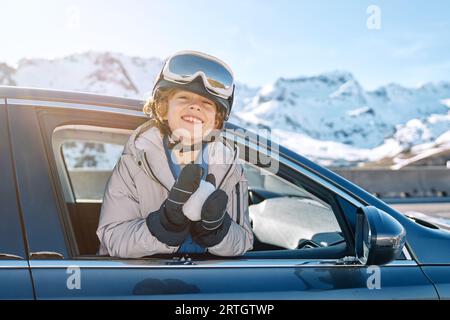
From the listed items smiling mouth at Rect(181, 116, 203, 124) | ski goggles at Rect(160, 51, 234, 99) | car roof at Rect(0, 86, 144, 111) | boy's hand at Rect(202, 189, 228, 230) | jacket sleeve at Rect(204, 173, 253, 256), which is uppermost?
ski goggles at Rect(160, 51, 234, 99)

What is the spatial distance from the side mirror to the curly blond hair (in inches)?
26.7

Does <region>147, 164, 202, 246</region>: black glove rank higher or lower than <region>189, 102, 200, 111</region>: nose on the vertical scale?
lower

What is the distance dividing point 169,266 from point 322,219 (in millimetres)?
1026

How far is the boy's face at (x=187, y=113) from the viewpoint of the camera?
1.92 meters

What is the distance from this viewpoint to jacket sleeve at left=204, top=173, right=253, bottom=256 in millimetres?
1887

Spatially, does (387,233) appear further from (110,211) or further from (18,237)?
(18,237)

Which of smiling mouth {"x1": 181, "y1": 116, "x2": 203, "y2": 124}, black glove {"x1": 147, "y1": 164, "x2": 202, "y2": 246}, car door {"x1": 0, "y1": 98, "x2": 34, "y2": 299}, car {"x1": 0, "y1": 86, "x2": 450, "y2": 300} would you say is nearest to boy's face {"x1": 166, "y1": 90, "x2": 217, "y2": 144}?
smiling mouth {"x1": 181, "y1": 116, "x2": 203, "y2": 124}

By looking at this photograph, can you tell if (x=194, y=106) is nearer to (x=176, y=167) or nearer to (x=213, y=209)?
(x=176, y=167)

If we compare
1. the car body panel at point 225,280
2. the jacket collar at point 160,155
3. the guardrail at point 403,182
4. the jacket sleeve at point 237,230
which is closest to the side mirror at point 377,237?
the car body panel at point 225,280

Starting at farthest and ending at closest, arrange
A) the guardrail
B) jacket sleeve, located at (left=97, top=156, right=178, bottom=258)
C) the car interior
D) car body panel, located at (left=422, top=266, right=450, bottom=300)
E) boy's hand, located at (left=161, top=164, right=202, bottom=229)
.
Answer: the guardrail → the car interior → car body panel, located at (left=422, top=266, right=450, bottom=300) → jacket sleeve, located at (left=97, top=156, right=178, bottom=258) → boy's hand, located at (left=161, top=164, right=202, bottom=229)

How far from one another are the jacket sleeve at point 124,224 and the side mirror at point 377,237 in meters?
0.70

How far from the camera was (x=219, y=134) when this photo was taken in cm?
203

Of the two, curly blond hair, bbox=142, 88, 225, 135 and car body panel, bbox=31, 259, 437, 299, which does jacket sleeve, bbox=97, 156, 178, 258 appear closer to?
car body panel, bbox=31, 259, 437, 299

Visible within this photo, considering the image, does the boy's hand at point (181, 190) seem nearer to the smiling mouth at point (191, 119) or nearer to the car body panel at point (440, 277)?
the smiling mouth at point (191, 119)
